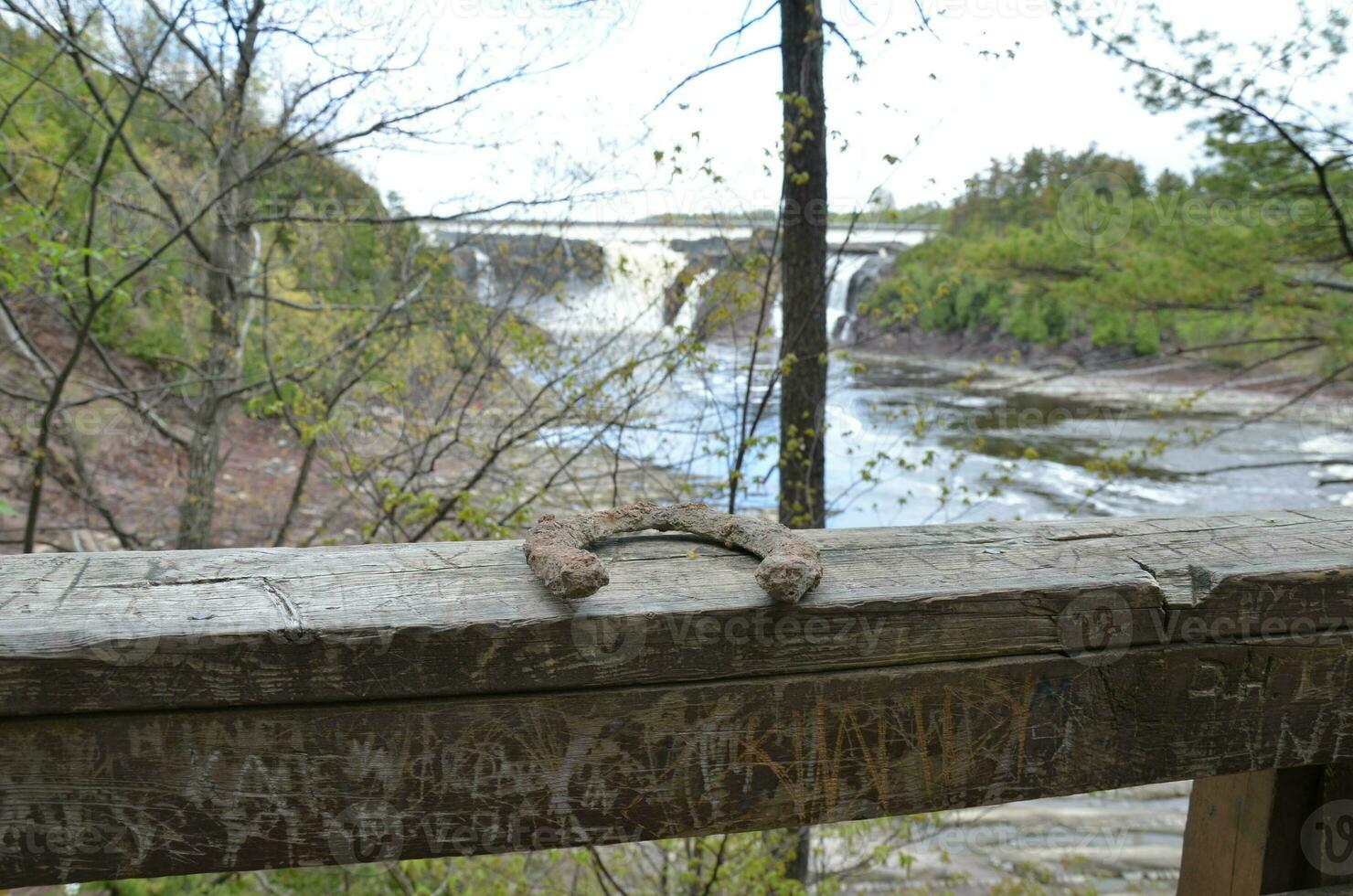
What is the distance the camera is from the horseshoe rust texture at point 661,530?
0.96 m

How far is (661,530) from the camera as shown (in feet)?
4.04

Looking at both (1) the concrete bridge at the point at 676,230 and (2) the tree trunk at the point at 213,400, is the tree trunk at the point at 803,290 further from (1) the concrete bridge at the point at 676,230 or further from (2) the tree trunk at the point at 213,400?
(2) the tree trunk at the point at 213,400

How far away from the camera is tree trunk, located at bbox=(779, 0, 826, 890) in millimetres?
3773

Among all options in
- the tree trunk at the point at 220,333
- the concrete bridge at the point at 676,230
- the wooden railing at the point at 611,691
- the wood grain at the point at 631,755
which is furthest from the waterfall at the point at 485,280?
the wood grain at the point at 631,755

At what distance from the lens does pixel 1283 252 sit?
6.09 metres

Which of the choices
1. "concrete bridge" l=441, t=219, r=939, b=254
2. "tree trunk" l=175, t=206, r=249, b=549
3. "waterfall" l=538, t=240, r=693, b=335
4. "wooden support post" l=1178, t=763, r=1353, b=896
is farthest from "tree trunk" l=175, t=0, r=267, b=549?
"wooden support post" l=1178, t=763, r=1353, b=896

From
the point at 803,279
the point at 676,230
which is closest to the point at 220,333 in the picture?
the point at 676,230

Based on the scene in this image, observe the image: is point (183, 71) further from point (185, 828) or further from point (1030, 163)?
point (1030, 163)

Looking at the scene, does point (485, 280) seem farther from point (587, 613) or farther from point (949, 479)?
point (587, 613)

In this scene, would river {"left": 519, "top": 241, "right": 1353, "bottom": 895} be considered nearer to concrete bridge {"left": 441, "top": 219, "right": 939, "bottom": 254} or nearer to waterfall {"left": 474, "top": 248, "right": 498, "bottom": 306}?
concrete bridge {"left": 441, "top": 219, "right": 939, "bottom": 254}

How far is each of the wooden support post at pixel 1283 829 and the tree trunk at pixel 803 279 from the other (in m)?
2.50

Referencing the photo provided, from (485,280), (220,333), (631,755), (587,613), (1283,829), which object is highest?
(485,280)

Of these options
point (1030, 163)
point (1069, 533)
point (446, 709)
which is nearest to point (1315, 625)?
point (1069, 533)

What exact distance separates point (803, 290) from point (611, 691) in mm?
3261
